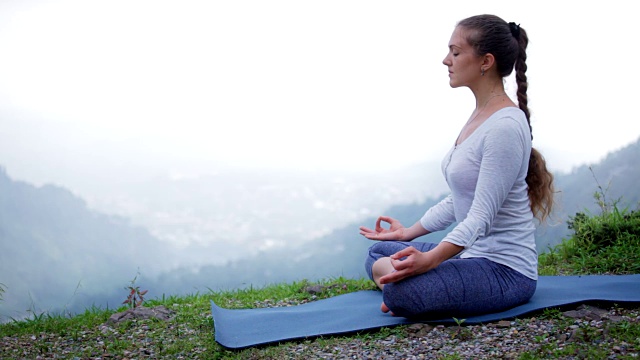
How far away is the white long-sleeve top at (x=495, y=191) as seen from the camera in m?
3.02

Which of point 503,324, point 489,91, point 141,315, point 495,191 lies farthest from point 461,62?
point 141,315

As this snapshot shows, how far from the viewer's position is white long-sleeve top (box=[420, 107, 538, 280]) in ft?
9.92

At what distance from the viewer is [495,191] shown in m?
3.02

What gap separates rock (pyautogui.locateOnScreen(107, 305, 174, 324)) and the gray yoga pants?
1554 millimetres

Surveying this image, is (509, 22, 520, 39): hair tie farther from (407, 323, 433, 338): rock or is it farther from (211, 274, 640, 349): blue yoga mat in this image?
(407, 323, 433, 338): rock

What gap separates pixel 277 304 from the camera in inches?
179

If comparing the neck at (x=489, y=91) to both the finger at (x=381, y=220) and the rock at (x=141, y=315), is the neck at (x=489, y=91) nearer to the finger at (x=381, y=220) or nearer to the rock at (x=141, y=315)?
the finger at (x=381, y=220)

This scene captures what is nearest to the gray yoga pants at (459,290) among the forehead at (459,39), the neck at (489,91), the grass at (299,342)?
the grass at (299,342)

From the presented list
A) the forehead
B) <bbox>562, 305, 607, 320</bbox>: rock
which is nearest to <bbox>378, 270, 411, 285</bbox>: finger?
<bbox>562, 305, 607, 320</bbox>: rock

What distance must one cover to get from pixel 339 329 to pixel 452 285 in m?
0.62

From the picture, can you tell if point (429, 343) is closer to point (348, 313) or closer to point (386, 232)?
point (348, 313)

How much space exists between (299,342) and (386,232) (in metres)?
0.90

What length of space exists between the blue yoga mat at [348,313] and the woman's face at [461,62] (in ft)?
3.76

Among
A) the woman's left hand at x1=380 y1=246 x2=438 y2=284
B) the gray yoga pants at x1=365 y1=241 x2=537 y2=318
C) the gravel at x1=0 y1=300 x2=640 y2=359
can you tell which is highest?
the woman's left hand at x1=380 y1=246 x2=438 y2=284
